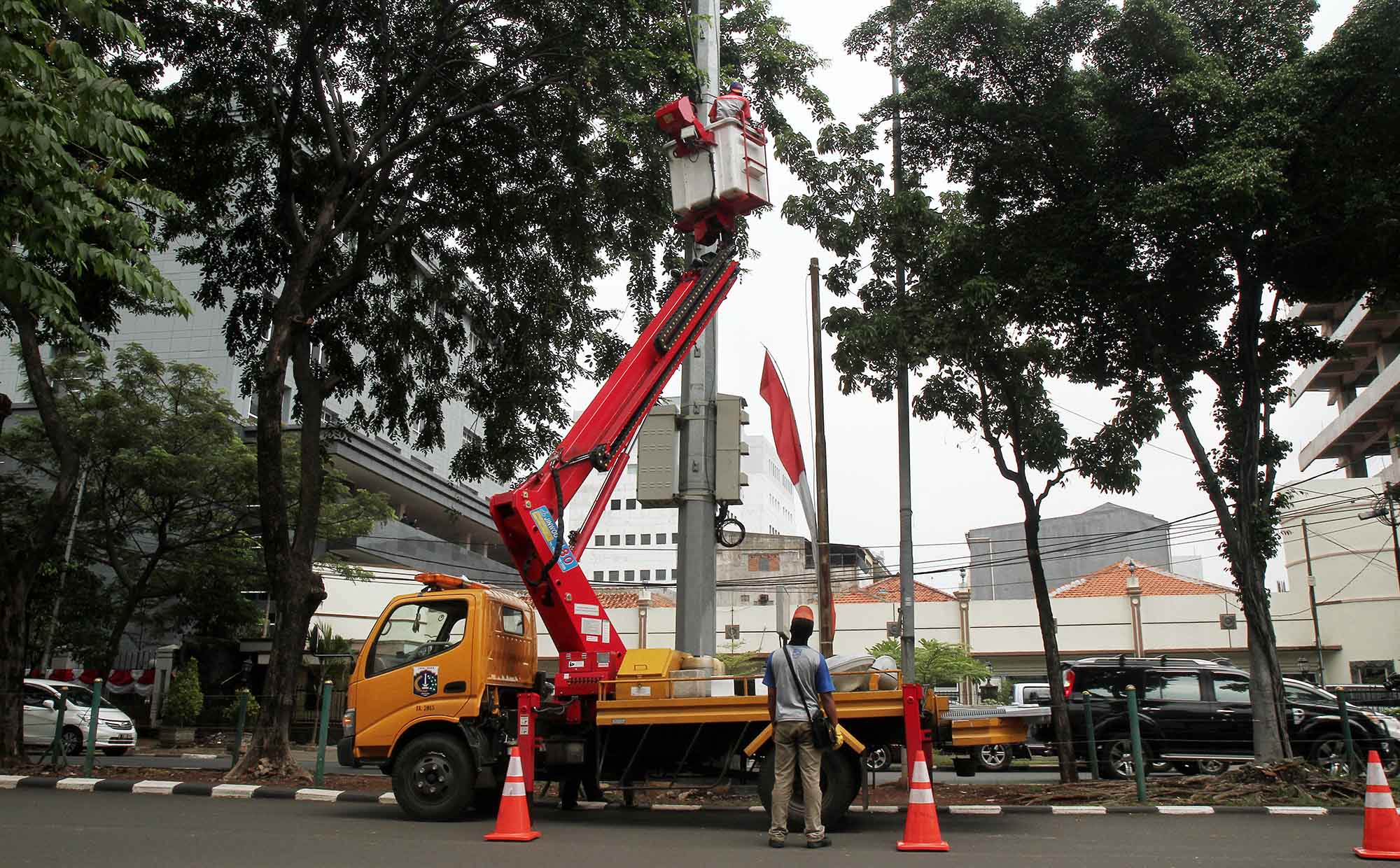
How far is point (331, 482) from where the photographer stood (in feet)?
99.9

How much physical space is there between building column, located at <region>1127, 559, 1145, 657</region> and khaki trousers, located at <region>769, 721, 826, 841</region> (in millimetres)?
32003

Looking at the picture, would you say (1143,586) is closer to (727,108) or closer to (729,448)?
(729,448)

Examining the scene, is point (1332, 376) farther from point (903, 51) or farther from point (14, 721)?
point (14, 721)

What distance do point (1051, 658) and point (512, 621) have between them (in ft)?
25.9

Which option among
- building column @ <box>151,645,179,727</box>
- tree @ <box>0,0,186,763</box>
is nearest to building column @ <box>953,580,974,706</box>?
building column @ <box>151,645,179,727</box>

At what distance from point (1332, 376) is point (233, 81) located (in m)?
53.2

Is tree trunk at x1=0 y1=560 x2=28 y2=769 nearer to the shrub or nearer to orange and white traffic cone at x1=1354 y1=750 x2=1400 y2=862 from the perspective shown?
the shrub

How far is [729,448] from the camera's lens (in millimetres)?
10234

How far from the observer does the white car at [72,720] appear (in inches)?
779

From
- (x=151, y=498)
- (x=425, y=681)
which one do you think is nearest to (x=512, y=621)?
(x=425, y=681)

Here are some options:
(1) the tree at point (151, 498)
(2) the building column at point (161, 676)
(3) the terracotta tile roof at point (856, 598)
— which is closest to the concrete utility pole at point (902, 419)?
(1) the tree at point (151, 498)

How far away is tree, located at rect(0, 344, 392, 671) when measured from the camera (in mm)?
26641

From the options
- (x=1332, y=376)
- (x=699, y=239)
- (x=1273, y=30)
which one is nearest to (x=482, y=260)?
(x=699, y=239)

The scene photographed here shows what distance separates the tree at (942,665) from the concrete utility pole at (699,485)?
19.7 meters
